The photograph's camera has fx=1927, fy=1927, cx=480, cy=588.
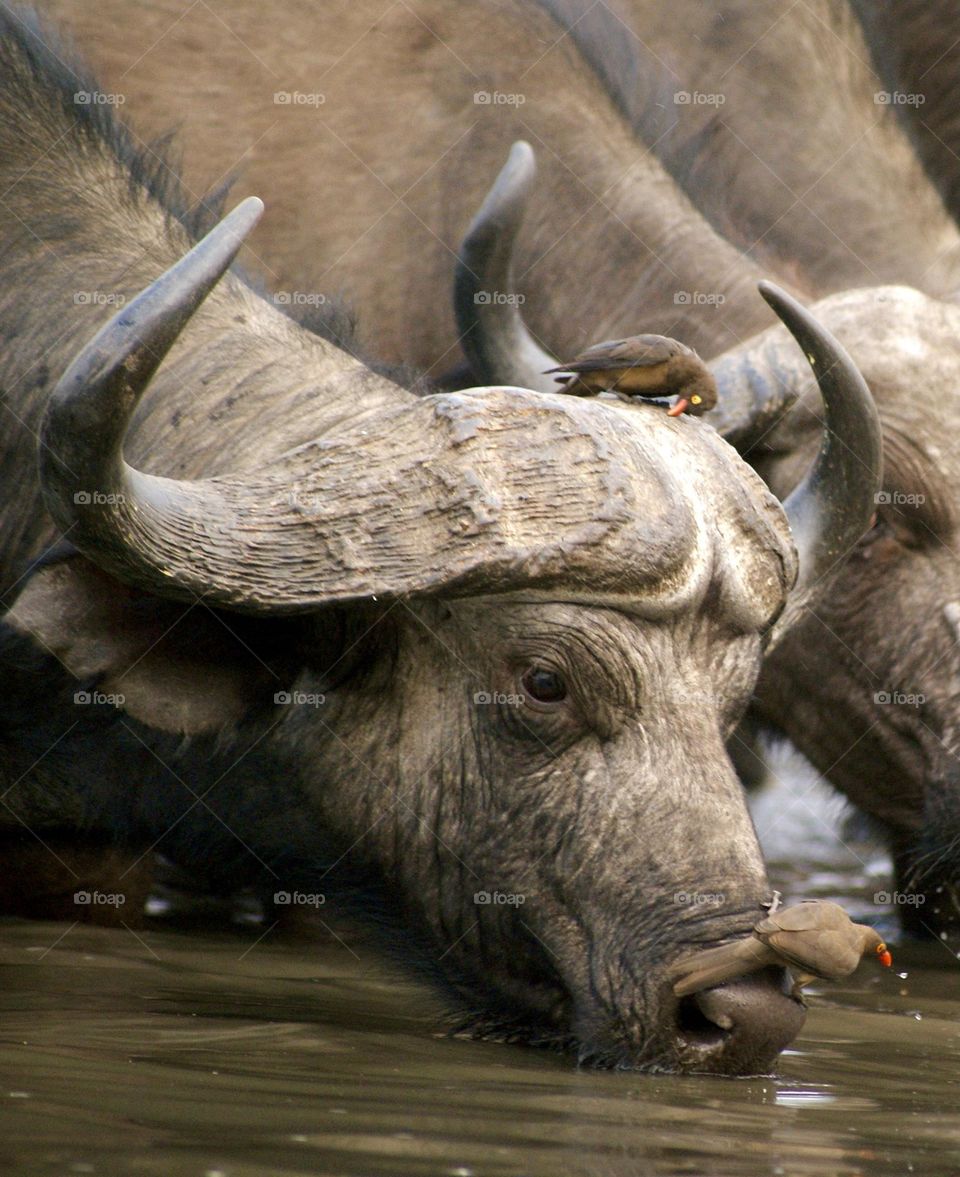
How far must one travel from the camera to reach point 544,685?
13.6ft

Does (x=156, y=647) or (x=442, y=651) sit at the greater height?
(x=442, y=651)

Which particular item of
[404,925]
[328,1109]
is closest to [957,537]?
[404,925]

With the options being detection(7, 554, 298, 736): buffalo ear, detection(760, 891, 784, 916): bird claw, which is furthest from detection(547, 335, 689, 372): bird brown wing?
detection(760, 891, 784, 916): bird claw

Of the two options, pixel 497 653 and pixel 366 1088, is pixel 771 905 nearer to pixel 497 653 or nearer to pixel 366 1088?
pixel 497 653

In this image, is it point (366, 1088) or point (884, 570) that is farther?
point (884, 570)

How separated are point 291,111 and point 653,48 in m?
1.83

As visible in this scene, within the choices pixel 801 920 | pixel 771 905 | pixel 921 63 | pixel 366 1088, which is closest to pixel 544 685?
pixel 771 905

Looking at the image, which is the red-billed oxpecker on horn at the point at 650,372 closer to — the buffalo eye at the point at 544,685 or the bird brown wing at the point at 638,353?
the bird brown wing at the point at 638,353

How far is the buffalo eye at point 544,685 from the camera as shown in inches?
163

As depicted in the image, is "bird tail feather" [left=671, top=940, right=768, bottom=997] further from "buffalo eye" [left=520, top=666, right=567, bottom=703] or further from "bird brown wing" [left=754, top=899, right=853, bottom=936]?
"buffalo eye" [left=520, top=666, right=567, bottom=703]

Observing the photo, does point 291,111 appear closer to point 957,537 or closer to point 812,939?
point 957,537

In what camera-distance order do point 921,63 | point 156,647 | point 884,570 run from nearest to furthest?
point 156,647 → point 884,570 → point 921,63

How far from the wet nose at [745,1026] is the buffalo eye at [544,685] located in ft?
2.37

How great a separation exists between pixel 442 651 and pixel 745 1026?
112 centimetres
